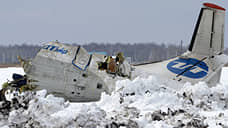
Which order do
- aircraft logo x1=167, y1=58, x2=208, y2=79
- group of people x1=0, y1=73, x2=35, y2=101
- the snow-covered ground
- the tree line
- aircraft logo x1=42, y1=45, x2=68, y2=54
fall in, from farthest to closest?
1. the tree line
2. aircraft logo x1=167, y1=58, x2=208, y2=79
3. aircraft logo x1=42, y1=45, x2=68, y2=54
4. group of people x1=0, y1=73, x2=35, y2=101
5. the snow-covered ground

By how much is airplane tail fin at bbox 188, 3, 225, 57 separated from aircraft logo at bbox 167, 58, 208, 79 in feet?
1.72

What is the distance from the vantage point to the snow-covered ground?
4.56 meters

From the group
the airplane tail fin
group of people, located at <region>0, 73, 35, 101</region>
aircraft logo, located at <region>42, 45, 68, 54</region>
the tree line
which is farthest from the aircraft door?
the tree line

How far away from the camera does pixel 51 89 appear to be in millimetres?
8148

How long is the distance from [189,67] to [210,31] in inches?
71.8

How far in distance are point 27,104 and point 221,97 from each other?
5.08 meters

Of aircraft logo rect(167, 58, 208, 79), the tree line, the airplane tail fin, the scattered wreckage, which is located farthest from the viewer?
the tree line

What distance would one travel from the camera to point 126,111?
5141mm

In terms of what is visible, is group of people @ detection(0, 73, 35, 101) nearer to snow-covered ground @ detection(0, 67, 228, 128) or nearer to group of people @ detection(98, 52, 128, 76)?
snow-covered ground @ detection(0, 67, 228, 128)

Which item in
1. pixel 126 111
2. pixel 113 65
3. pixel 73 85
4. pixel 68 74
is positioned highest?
pixel 113 65

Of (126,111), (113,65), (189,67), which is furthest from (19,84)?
(189,67)

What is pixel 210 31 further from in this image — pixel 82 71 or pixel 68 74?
pixel 68 74

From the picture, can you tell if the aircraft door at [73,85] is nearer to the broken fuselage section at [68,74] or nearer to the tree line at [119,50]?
the broken fuselage section at [68,74]

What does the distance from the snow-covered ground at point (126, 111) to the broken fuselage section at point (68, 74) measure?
1968mm
